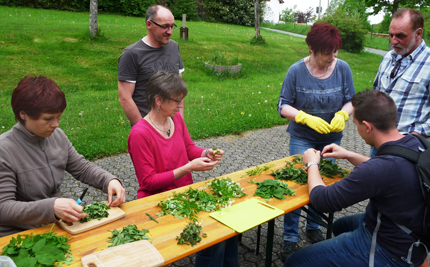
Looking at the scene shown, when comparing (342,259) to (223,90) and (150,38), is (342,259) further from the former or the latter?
(223,90)

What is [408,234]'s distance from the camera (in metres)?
2.14

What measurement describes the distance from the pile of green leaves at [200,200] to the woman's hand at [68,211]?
1.64ft

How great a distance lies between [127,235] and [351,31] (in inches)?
823

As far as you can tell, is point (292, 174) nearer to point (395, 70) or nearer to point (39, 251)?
point (395, 70)

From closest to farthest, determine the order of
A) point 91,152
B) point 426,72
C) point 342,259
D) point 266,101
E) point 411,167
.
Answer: point 411,167 → point 342,259 → point 426,72 → point 91,152 → point 266,101

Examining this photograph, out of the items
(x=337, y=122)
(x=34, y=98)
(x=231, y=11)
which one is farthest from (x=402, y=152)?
(x=231, y=11)

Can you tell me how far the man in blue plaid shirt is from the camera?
10.7 feet

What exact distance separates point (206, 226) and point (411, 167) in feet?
4.19

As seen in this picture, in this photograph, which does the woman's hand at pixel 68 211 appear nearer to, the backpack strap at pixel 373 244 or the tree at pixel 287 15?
the backpack strap at pixel 373 244

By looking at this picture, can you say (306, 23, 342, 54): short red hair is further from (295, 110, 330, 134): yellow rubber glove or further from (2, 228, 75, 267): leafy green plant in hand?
(2, 228, 75, 267): leafy green plant in hand

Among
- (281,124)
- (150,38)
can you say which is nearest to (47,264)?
(150,38)

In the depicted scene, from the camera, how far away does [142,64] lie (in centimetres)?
370

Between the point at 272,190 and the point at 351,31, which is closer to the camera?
the point at 272,190

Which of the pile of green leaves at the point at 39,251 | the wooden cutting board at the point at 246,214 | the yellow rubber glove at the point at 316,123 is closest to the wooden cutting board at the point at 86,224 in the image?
the pile of green leaves at the point at 39,251
